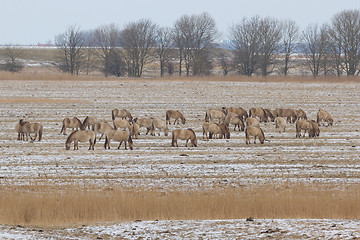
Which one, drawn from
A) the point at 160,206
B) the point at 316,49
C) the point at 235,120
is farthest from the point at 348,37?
the point at 160,206

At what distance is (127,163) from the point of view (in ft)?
60.3

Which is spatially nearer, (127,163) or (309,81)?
(127,163)

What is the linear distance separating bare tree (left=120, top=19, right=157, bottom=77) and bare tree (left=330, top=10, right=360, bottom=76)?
92.2 feet

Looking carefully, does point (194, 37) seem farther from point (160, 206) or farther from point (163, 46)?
point (160, 206)

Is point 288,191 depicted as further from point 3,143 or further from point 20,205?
point 3,143

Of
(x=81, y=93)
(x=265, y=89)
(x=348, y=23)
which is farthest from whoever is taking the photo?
(x=348, y=23)

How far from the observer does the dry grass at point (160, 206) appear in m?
11.9

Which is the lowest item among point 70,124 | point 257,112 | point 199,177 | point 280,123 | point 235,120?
point 199,177

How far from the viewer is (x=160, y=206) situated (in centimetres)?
1247

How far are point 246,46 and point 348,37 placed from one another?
15.7 metres

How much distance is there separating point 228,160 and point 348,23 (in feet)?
230

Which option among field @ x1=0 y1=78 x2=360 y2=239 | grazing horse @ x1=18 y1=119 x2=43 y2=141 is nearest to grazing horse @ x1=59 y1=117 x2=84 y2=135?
field @ x1=0 y1=78 x2=360 y2=239

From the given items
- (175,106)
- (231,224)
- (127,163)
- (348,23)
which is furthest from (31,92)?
(348,23)

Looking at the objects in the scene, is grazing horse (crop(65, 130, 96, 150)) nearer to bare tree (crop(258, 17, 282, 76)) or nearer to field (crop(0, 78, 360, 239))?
field (crop(0, 78, 360, 239))
